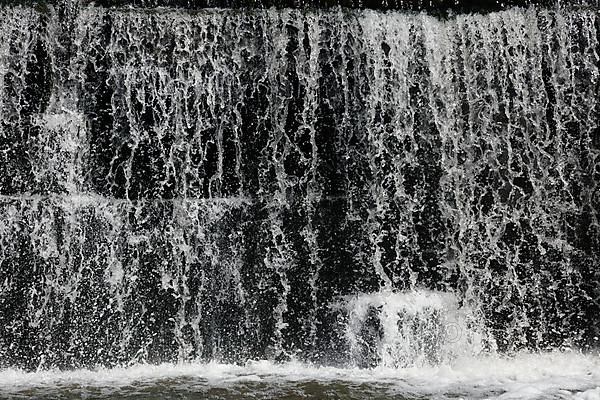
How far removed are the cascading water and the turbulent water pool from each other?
229 millimetres

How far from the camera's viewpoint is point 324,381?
630cm

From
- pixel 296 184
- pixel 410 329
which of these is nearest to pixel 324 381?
pixel 410 329

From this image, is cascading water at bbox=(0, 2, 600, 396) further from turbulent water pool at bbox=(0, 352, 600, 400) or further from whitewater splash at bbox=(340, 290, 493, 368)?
turbulent water pool at bbox=(0, 352, 600, 400)

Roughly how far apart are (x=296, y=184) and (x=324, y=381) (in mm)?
2003

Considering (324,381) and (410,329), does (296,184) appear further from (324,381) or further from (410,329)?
(324,381)

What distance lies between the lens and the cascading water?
23.4 ft

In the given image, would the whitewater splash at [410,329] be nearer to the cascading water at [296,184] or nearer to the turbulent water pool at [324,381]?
the cascading water at [296,184]

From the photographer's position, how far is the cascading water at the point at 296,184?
23.4 ft

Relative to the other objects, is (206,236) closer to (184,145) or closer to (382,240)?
(184,145)

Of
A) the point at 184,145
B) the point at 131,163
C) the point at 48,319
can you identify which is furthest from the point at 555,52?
the point at 48,319

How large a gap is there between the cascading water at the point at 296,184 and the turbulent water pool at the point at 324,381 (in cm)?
23

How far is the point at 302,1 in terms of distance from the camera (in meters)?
7.66

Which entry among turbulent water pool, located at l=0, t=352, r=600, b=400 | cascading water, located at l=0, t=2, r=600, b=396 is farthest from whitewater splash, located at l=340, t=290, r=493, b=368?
turbulent water pool, located at l=0, t=352, r=600, b=400

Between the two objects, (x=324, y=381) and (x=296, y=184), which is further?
(x=296, y=184)
